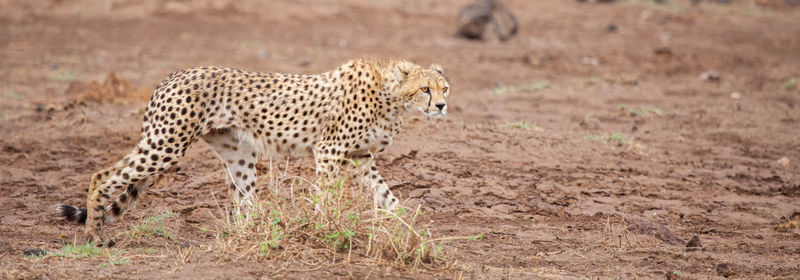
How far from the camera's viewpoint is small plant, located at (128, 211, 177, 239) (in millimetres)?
5422

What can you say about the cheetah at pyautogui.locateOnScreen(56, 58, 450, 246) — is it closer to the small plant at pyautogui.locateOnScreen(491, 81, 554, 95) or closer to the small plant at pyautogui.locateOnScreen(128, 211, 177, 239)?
the small plant at pyautogui.locateOnScreen(128, 211, 177, 239)

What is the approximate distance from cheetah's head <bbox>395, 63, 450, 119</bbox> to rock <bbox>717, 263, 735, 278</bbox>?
1912 mm

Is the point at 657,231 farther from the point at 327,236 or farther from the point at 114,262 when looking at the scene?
the point at 114,262

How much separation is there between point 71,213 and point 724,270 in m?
4.02

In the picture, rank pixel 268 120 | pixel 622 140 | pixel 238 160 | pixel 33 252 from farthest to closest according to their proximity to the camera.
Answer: pixel 622 140
pixel 238 160
pixel 268 120
pixel 33 252

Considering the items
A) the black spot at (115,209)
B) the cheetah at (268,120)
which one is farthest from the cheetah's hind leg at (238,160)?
the black spot at (115,209)

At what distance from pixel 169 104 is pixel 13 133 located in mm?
4239

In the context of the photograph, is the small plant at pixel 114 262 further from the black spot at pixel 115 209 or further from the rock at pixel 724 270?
the rock at pixel 724 270

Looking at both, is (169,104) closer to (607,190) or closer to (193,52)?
(607,190)

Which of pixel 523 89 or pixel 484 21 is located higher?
pixel 484 21

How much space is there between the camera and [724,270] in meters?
5.04

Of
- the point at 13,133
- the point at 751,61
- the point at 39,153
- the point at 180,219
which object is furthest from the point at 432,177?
the point at 751,61

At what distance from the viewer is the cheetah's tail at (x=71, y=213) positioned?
5164 mm

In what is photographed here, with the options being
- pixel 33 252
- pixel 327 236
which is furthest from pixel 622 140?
pixel 33 252
